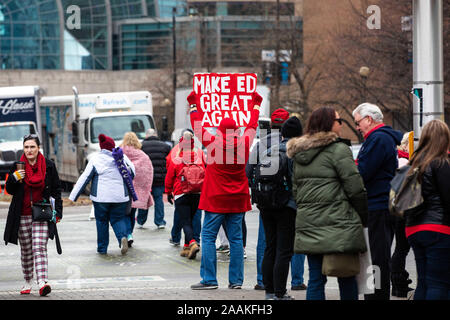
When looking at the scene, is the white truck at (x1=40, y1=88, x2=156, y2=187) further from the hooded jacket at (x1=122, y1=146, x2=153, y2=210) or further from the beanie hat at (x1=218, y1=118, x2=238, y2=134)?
the beanie hat at (x1=218, y1=118, x2=238, y2=134)

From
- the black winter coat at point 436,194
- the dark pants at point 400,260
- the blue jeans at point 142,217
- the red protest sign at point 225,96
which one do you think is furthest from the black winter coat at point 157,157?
the black winter coat at point 436,194

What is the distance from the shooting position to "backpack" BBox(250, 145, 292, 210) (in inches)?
315

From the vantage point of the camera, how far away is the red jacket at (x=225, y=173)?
900 cm

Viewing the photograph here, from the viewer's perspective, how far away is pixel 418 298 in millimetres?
6988

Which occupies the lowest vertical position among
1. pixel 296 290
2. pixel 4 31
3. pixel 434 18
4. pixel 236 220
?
pixel 296 290

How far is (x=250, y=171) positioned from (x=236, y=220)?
0.69 meters

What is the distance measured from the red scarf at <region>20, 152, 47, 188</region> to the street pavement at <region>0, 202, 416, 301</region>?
1141mm

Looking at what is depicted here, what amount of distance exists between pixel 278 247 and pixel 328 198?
151 centimetres

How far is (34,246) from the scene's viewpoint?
895cm

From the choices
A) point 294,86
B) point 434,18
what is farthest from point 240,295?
point 294,86

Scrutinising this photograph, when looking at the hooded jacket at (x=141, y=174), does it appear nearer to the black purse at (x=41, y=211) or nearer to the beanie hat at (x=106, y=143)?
the beanie hat at (x=106, y=143)

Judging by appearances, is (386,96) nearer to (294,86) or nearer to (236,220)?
(294,86)

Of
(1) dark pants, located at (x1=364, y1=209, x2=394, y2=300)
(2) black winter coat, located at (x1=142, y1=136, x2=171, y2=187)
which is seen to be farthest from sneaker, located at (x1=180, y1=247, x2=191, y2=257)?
(1) dark pants, located at (x1=364, y1=209, x2=394, y2=300)

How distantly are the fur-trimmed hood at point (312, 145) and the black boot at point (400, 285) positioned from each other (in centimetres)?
261
